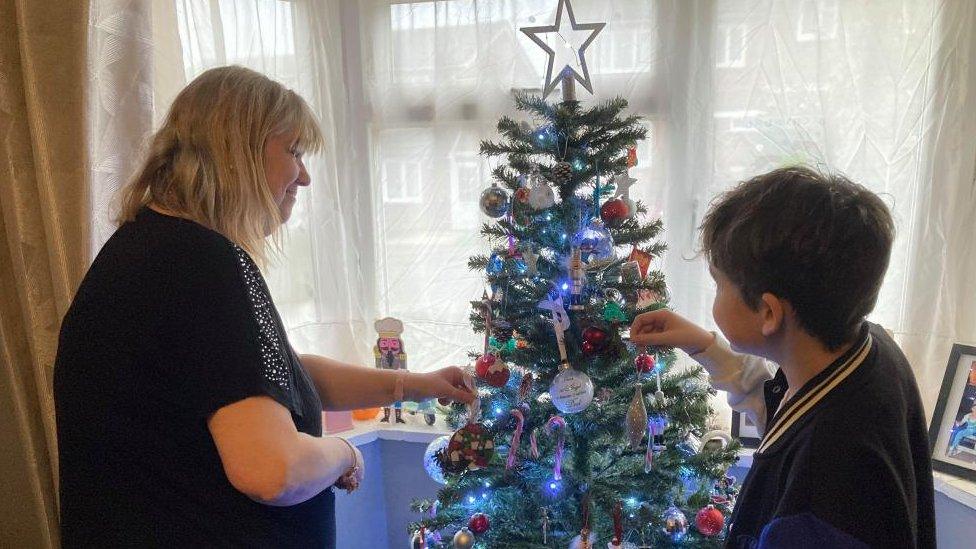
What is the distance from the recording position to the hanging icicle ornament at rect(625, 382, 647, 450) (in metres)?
1.24

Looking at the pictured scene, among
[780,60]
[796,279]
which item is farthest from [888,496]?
[780,60]

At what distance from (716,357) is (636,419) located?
20cm

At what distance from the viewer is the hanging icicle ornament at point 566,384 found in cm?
122

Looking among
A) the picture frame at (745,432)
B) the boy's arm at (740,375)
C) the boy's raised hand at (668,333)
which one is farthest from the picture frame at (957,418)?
the boy's raised hand at (668,333)

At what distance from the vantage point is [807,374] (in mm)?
870

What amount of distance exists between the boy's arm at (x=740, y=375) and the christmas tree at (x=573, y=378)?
145mm

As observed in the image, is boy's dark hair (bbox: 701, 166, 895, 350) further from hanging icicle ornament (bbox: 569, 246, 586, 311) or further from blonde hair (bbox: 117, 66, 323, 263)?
blonde hair (bbox: 117, 66, 323, 263)

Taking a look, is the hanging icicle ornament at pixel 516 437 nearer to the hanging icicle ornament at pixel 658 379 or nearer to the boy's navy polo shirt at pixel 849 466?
the hanging icicle ornament at pixel 658 379

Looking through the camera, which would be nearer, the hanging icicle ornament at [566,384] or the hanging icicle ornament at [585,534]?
the hanging icicle ornament at [566,384]

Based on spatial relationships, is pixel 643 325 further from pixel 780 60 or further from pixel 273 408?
pixel 780 60

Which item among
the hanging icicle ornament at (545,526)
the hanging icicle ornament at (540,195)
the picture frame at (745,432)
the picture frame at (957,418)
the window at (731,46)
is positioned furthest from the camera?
the picture frame at (745,432)

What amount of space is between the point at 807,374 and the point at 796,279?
151 millimetres

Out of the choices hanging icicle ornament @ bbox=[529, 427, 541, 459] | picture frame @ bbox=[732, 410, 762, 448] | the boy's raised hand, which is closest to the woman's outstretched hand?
hanging icicle ornament @ bbox=[529, 427, 541, 459]

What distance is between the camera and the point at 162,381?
0.85 meters
